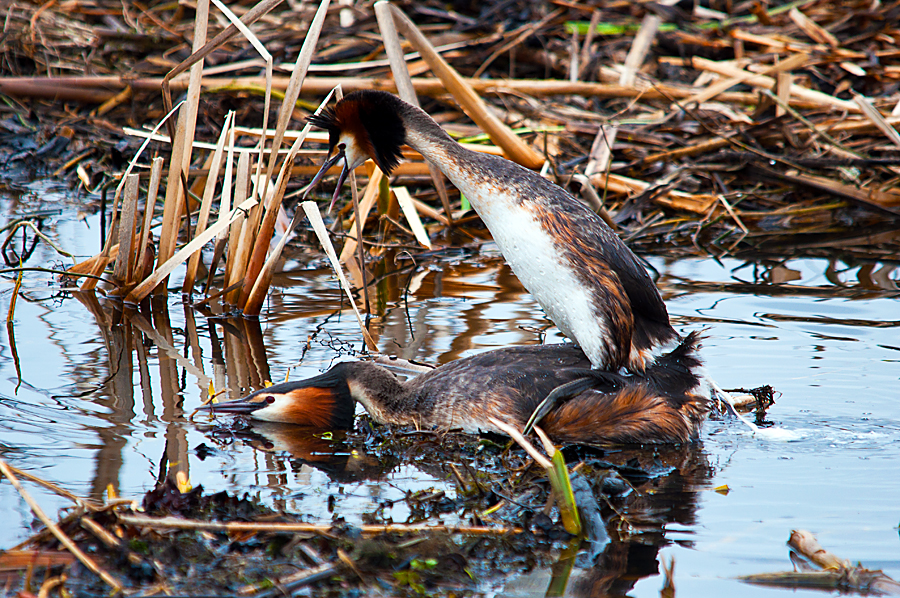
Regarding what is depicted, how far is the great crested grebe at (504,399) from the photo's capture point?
3.99 m

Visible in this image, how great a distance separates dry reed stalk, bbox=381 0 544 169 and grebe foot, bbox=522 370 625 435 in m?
2.51

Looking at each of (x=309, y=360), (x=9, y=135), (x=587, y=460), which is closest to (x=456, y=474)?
(x=587, y=460)

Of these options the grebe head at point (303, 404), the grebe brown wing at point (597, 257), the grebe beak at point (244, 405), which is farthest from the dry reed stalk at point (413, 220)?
the grebe beak at point (244, 405)

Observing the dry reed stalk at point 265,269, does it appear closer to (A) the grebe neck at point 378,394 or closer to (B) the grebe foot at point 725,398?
(A) the grebe neck at point 378,394

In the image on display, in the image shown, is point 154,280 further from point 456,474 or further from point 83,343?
point 456,474

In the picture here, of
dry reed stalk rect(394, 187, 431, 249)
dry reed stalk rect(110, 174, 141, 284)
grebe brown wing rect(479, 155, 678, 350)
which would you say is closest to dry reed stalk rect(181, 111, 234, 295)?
dry reed stalk rect(110, 174, 141, 284)

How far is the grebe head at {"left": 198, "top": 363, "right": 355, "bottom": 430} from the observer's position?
13.2 feet

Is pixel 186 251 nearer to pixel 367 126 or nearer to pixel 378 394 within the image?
pixel 367 126

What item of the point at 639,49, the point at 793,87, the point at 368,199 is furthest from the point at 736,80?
the point at 368,199

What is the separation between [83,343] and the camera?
484cm

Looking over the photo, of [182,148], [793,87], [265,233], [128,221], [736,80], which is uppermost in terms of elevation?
[182,148]

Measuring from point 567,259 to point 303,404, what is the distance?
126cm

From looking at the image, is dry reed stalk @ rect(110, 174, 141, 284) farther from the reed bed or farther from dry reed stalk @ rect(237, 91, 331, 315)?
dry reed stalk @ rect(237, 91, 331, 315)

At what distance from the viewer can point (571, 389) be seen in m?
3.97
